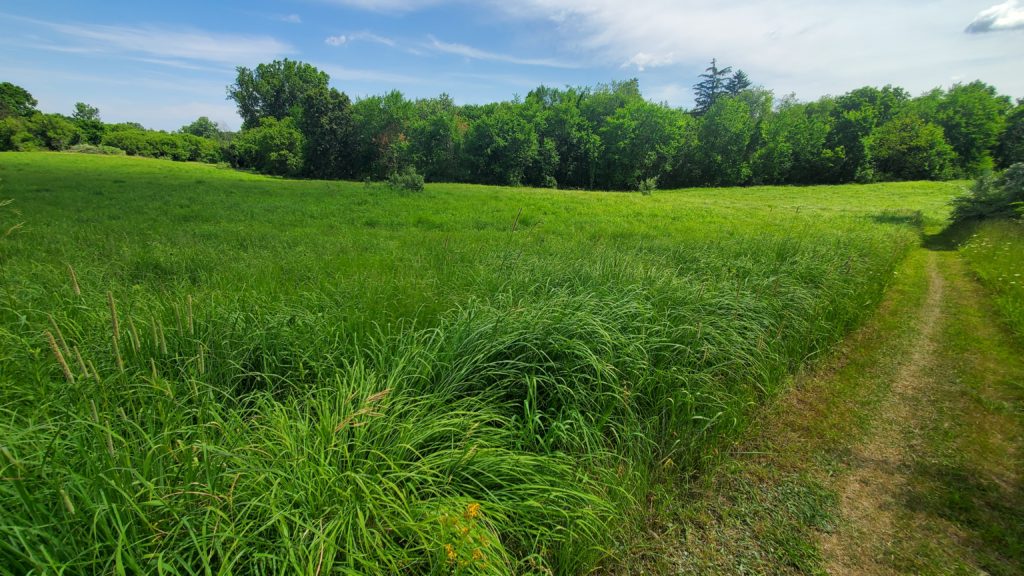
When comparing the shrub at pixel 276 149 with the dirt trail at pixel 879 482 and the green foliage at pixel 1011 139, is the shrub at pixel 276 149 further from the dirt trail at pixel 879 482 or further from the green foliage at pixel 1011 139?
the green foliage at pixel 1011 139

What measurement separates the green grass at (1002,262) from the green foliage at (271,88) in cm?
9066

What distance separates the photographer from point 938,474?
341 cm

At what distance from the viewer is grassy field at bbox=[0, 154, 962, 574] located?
184 cm

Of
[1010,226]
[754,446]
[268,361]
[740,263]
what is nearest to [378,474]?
[268,361]

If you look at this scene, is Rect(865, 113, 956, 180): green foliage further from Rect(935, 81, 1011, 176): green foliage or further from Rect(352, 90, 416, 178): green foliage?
Rect(352, 90, 416, 178): green foliage

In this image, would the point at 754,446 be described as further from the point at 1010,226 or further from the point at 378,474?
the point at 1010,226

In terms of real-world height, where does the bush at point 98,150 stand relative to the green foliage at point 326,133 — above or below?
below

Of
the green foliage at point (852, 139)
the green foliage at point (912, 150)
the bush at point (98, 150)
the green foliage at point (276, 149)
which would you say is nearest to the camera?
the green foliage at point (912, 150)

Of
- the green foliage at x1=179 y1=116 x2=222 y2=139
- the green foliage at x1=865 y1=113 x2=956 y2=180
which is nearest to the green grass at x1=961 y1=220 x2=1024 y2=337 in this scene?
the green foliage at x1=865 y1=113 x2=956 y2=180

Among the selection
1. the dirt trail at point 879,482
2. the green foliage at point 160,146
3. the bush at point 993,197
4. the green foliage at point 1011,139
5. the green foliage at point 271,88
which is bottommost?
the dirt trail at point 879,482

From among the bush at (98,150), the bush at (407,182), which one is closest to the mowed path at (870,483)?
the bush at (407,182)

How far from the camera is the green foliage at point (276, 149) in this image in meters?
53.2

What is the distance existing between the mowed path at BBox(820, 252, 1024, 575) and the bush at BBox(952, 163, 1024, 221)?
1321cm

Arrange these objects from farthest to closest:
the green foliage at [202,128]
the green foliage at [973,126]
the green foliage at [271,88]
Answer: the green foliage at [202,128] < the green foliage at [271,88] < the green foliage at [973,126]
